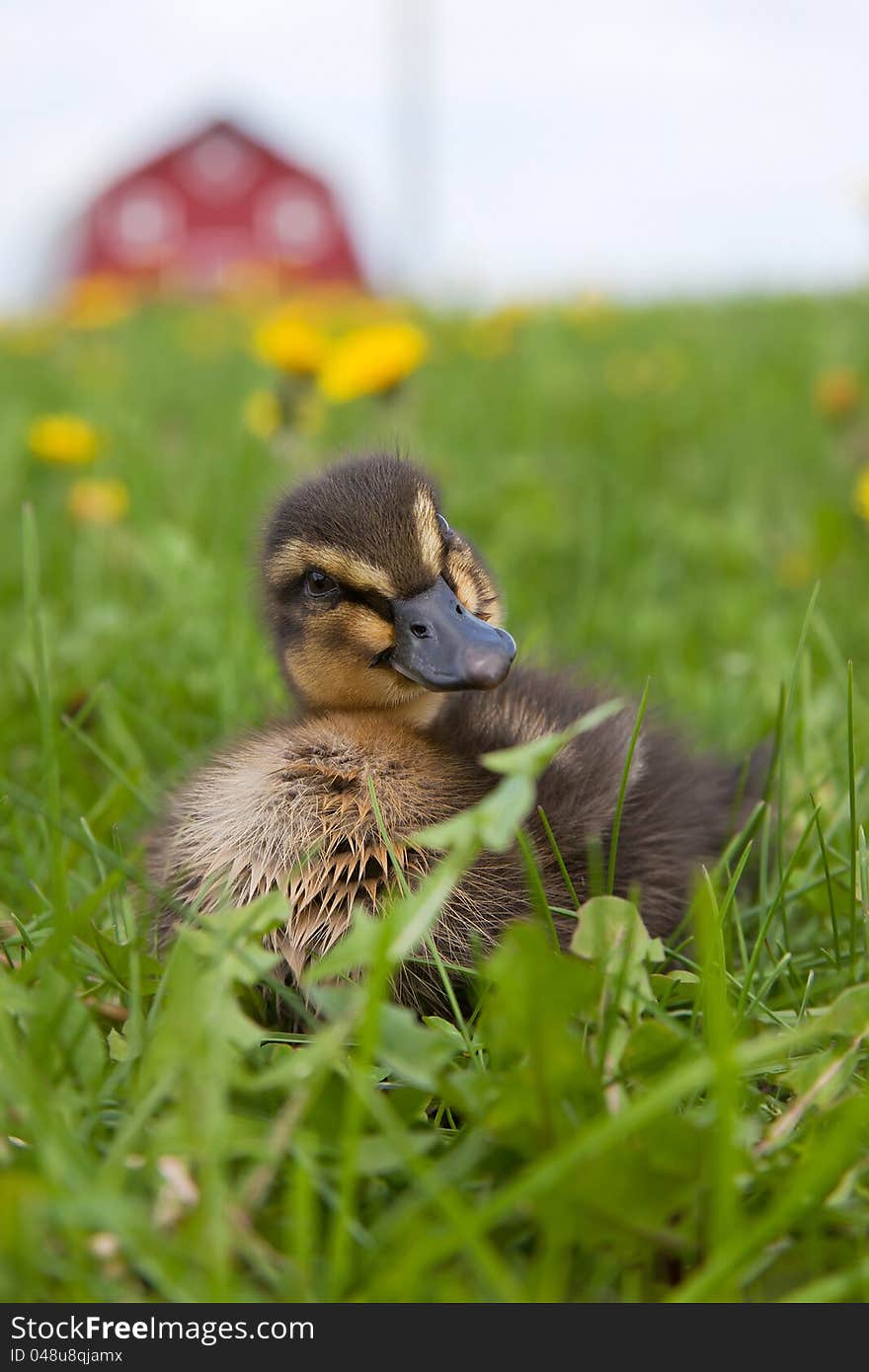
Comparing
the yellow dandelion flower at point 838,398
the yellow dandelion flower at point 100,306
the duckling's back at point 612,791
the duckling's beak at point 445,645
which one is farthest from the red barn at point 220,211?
the duckling's beak at point 445,645

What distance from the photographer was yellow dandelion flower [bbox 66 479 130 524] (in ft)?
11.9

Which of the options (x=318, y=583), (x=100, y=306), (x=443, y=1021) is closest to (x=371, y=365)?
(x=318, y=583)

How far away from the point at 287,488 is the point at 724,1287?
52.8 inches

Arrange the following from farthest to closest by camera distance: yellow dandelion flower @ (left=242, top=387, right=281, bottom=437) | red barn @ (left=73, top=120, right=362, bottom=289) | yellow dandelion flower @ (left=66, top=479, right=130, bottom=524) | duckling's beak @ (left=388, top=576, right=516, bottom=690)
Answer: red barn @ (left=73, top=120, right=362, bottom=289) → yellow dandelion flower @ (left=242, top=387, right=281, bottom=437) → yellow dandelion flower @ (left=66, top=479, right=130, bottom=524) → duckling's beak @ (left=388, top=576, right=516, bottom=690)

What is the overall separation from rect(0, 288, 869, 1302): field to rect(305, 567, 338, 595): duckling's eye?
0.34 metres

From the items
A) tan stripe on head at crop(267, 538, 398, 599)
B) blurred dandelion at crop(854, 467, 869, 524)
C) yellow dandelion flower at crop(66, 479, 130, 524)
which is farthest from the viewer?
yellow dandelion flower at crop(66, 479, 130, 524)

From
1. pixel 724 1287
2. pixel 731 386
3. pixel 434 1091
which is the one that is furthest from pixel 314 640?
pixel 731 386

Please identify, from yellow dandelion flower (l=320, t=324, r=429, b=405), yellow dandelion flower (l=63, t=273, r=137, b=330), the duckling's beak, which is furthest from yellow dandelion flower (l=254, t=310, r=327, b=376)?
yellow dandelion flower (l=63, t=273, r=137, b=330)

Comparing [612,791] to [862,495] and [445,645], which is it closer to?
[445,645]

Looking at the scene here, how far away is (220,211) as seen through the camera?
2358 cm

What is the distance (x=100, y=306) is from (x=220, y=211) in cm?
1749

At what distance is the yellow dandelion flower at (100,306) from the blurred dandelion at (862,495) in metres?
4.40

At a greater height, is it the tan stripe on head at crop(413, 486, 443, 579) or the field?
the tan stripe on head at crop(413, 486, 443, 579)

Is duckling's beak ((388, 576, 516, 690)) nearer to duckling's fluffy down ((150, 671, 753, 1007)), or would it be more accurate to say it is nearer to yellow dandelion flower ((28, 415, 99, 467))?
duckling's fluffy down ((150, 671, 753, 1007))
